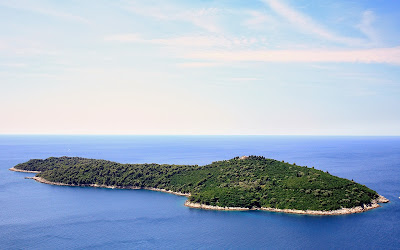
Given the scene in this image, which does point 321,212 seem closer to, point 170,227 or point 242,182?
point 242,182

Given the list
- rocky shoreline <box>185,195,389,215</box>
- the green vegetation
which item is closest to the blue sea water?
rocky shoreline <box>185,195,389,215</box>

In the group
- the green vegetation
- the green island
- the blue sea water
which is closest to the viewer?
the blue sea water

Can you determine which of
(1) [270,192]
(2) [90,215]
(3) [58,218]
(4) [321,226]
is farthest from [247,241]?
(3) [58,218]

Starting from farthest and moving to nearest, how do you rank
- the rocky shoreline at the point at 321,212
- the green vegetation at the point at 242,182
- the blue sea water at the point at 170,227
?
1. the green vegetation at the point at 242,182
2. the rocky shoreline at the point at 321,212
3. the blue sea water at the point at 170,227

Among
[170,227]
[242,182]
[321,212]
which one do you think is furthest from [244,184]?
[170,227]

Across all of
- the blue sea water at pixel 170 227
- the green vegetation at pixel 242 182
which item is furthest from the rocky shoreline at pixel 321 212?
the blue sea water at pixel 170 227

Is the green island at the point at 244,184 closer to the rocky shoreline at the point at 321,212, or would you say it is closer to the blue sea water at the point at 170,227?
the rocky shoreline at the point at 321,212

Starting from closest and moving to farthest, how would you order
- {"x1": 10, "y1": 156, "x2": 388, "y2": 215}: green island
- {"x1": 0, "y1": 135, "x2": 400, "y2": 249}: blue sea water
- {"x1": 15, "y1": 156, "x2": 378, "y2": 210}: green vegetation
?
{"x1": 0, "y1": 135, "x2": 400, "y2": 249}: blue sea water
{"x1": 10, "y1": 156, "x2": 388, "y2": 215}: green island
{"x1": 15, "y1": 156, "x2": 378, "y2": 210}: green vegetation

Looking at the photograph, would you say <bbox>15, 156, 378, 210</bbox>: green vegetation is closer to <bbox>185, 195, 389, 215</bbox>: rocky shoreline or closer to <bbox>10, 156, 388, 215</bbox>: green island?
<bbox>10, 156, 388, 215</bbox>: green island
